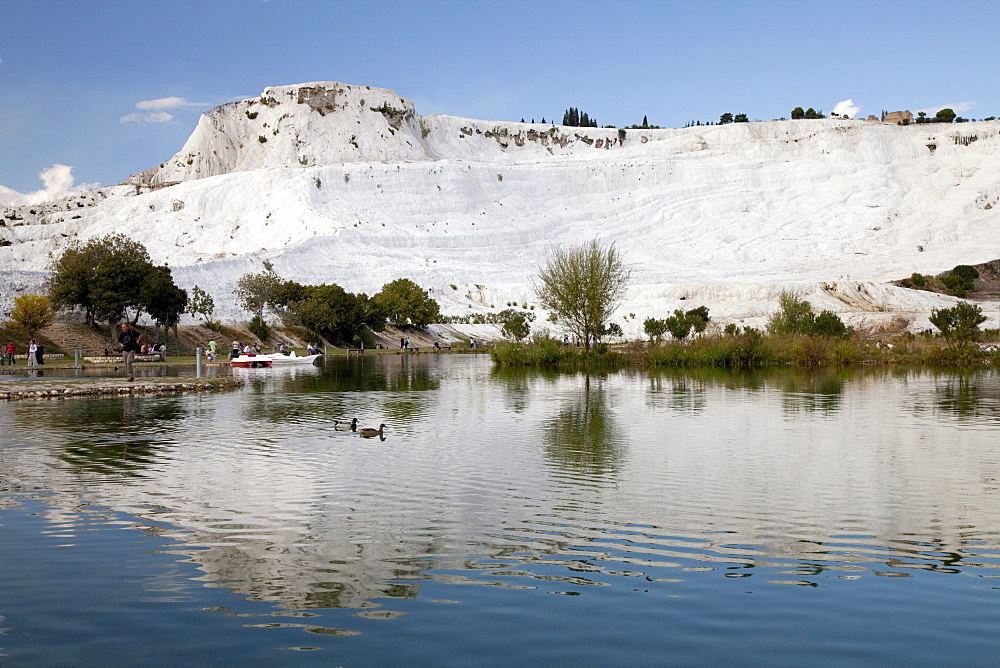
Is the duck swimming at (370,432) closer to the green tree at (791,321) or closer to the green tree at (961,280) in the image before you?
the green tree at (791,321)

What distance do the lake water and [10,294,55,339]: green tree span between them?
98.1 feet

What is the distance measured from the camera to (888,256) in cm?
8188

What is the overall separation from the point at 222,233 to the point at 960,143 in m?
88.0

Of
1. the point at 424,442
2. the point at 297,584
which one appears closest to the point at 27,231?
the point at 424,442

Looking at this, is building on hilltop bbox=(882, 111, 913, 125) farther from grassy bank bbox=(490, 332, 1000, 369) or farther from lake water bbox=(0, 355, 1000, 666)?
lake water bbox=(0, 355, 1000, 666)

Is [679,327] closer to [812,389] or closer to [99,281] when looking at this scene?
[812,389]

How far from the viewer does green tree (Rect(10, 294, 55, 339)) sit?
42094 millimetres

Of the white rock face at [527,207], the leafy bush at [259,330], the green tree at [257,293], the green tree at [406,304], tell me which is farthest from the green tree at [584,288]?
the green tree at [257,293]

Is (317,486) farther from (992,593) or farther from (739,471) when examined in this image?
(992,593)

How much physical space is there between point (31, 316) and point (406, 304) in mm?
26799

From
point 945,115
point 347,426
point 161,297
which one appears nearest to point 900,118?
point 945,115

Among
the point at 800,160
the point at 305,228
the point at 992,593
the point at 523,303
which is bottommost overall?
the point at 992,593

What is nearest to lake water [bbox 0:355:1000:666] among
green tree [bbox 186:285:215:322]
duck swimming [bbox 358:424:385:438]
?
duck swimming [bbox 358:424:385:438]

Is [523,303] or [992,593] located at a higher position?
[523,303]
